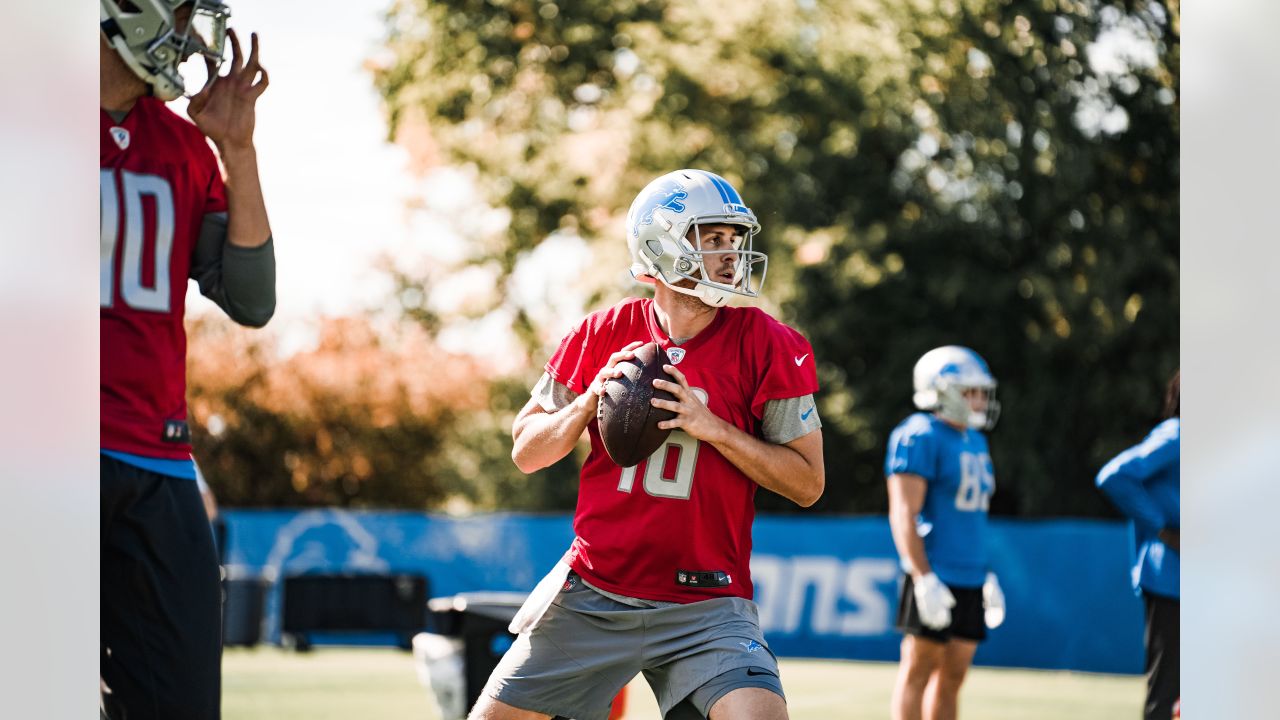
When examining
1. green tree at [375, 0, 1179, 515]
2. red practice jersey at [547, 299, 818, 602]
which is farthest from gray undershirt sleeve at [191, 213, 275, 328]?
green tree at [375, 0, 1179, 515]

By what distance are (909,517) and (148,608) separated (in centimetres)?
435

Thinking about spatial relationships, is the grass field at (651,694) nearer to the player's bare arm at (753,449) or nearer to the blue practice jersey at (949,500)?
the blue practice jersey at (949,500)

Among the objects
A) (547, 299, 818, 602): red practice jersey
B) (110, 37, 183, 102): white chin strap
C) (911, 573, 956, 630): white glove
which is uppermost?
(110, 37, 183, 102): white chin strap

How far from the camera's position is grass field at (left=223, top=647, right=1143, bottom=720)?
10227mm

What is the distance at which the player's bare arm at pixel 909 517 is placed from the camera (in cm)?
707

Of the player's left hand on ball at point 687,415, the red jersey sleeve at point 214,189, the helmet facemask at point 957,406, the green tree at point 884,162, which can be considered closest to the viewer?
the player's left hand on ball at point 687,415

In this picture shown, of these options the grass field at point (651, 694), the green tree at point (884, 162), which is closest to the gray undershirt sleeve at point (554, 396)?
the grass field at point (651, 694)

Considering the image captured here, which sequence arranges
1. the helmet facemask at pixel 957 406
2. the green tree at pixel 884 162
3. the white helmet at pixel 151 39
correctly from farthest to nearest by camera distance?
the green tree at pixel 884 162 → the helmet facemask at pixel 957 406 → the white helmet at pixel 151 39

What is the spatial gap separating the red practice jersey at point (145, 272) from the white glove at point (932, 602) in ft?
13.5

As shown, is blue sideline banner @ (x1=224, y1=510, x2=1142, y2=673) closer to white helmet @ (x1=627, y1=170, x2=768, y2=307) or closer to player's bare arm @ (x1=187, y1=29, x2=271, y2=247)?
white helmet @ (x1=627, y1=170, x2=768, y2=307)

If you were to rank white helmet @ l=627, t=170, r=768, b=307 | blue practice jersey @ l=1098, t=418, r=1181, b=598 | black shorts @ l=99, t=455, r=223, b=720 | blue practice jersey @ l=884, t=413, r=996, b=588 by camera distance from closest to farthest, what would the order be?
black shorts @ l=99, t=455, r=223, b=720, white helmet @ l=627, t=170, r=768, b=307, blue practice jersey @ l=1098, t=418, r=1181, b=598, blue practice jersey @ l=884, t=413, r=996, b=588

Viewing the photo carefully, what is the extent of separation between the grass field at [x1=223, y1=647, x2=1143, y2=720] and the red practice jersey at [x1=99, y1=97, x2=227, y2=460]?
6.28m
